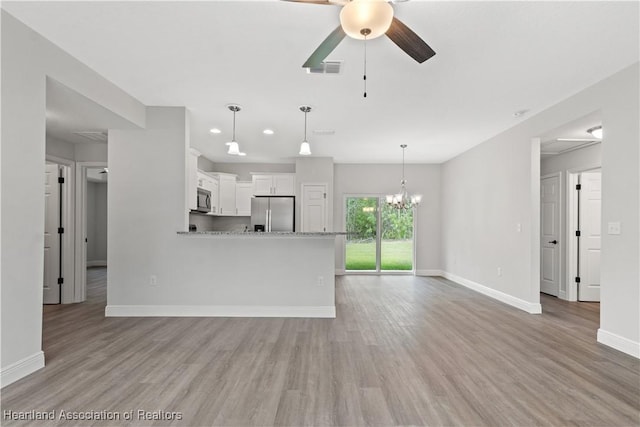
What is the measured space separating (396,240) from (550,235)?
3122 mm

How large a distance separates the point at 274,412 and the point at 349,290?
4.09 m

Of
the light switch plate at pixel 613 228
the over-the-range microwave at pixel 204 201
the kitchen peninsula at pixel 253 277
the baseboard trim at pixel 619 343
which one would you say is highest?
the over-the-range microwave at pixel 204 201

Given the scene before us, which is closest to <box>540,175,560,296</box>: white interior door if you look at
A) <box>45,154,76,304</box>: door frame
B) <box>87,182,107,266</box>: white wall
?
<box>45,154,76,304</box>: door frame

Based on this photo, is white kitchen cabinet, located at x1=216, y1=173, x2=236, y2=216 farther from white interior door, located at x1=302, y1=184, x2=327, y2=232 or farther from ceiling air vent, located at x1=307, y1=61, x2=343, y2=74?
ceiling air vent, located at x1=307, y1=61, x2=343, y2=74

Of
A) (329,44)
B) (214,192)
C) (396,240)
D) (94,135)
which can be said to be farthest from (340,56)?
(396,240)

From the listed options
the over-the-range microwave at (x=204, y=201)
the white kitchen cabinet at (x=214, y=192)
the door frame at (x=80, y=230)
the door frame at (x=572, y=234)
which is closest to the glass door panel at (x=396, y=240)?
the door frame at (x=572, y=234)

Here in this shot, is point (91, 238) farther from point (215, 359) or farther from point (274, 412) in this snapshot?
point (274, 412)

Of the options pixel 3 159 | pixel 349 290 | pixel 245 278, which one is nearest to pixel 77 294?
pixel 245 278

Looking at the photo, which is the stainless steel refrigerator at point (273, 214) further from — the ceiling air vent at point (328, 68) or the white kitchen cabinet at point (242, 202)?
the ceiling air vent at point (328, 68)

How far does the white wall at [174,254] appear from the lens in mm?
4281

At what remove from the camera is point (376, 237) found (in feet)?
26.6

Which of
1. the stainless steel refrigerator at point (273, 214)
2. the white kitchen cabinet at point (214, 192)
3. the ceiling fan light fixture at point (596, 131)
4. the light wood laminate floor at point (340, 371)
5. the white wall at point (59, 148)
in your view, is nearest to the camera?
the light wood laminate floor at point (340, 371)

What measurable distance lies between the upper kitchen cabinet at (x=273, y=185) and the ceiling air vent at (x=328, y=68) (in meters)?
4.28

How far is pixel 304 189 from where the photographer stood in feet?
24.1
